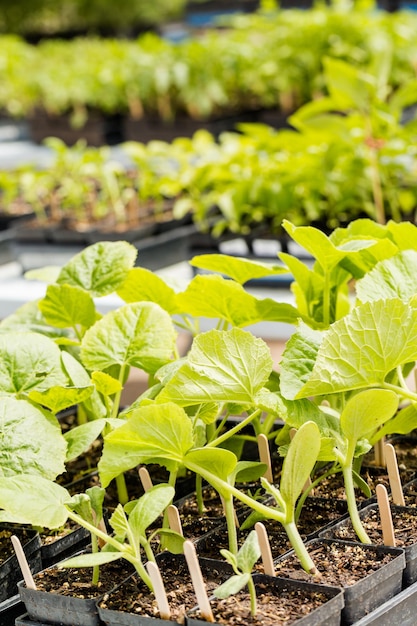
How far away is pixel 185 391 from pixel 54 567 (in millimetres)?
203

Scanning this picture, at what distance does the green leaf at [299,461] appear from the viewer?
800 mm

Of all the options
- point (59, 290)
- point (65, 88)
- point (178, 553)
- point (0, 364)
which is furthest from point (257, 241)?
point (65, 88)

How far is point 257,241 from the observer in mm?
1995

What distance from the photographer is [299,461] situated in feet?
2.65

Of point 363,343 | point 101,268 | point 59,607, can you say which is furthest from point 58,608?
point 101,268

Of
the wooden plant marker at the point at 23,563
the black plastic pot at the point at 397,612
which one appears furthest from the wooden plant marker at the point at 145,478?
the black plastic pot at the point at 397,612

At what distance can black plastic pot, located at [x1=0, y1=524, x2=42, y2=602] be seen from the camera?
2.97ft

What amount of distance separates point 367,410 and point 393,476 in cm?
11

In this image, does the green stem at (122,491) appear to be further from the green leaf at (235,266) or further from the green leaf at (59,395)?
the green leaf at (235,266)

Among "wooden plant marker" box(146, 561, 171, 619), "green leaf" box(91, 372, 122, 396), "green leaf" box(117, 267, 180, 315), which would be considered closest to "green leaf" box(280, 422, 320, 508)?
"wooden plant marker" box(146, 561, 171, 619)

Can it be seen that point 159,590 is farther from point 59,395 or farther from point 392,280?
point 392,280

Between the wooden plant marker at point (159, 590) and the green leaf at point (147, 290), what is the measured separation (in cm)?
43

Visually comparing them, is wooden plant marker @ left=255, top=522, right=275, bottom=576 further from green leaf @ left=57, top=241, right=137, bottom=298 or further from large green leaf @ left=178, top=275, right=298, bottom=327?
green leaf @ left=57, top=241, right=137, bottom=298

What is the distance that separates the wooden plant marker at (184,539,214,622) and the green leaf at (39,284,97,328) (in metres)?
0.44
